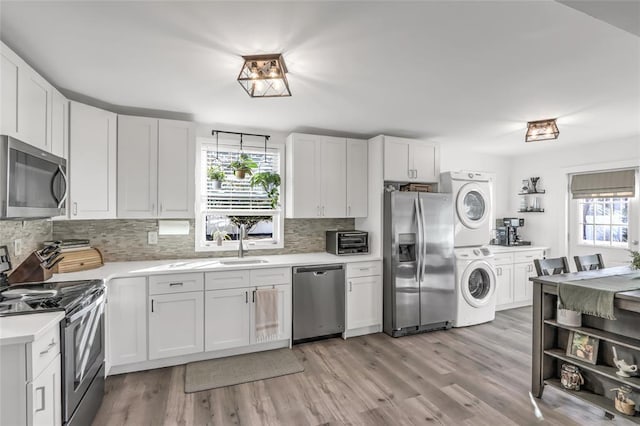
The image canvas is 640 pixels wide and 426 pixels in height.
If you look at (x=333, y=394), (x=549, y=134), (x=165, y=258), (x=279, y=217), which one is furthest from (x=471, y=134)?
(x=165, y=258)

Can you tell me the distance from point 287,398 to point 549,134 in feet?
12.3

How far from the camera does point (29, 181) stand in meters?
1.86

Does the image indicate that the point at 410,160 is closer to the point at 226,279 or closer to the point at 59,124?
the point at 226,279

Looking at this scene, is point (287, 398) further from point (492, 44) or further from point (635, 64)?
point (635, 64)

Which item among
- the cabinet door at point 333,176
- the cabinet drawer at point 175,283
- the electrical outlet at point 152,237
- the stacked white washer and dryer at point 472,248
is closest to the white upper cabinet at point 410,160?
the stacked white washer and dryer at point 472,248

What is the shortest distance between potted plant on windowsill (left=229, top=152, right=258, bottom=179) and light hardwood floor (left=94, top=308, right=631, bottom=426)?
204 cm

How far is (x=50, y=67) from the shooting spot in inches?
84.5

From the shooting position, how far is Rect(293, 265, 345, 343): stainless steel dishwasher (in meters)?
3.30

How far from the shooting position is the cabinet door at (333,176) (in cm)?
378

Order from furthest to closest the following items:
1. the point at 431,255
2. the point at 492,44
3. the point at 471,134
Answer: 1. the point at 471,134
2. the point at 431,255
3. the point at 492,44

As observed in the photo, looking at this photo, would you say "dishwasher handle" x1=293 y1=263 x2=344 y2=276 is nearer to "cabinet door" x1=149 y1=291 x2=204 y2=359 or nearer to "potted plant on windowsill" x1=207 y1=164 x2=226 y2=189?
"cabinet door" x1=149 y1=291 x2=204 y2=359

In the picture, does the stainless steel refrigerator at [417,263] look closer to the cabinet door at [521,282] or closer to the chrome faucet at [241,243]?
the cabinet door at [521,282]

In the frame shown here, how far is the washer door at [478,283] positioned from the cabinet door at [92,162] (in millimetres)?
4040

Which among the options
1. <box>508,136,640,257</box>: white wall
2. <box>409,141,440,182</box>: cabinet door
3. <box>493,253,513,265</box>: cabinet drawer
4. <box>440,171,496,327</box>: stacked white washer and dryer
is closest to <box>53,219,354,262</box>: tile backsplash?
<box>409,141,440,182</box>: cabinet door
